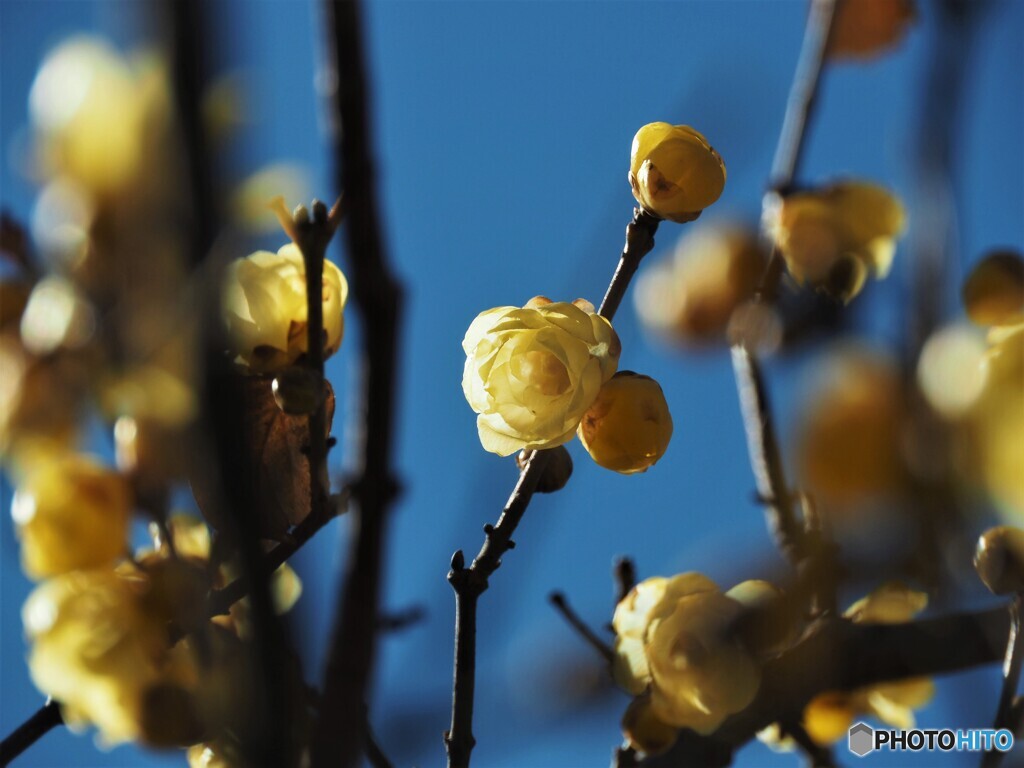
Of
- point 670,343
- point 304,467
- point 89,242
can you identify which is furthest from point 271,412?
point 670,343

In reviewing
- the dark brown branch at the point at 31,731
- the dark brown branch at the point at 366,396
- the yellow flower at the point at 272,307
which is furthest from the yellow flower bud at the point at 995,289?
the dark brown branch at the point at 31,731

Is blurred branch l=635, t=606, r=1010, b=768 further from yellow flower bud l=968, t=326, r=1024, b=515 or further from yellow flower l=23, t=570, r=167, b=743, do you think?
yellow flower l=23, t=570, r=167, b=743

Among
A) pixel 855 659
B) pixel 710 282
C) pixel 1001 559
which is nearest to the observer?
pixel 855 659

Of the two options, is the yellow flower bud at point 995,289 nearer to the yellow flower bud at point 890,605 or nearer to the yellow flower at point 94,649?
the yellow flower bud at point 890,605

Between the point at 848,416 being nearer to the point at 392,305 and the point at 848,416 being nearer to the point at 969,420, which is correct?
the point at 969,420

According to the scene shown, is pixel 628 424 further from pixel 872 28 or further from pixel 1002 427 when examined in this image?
pixel 872 28

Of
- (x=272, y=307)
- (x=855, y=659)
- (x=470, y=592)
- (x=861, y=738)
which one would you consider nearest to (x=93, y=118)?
(x=272, y=307)
